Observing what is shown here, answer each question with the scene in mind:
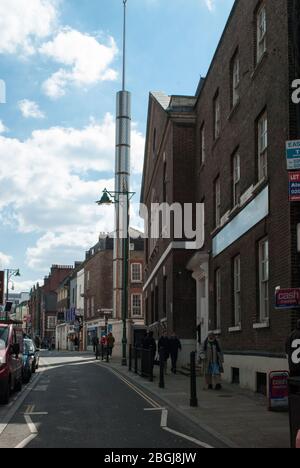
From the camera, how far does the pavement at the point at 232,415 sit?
393 inches

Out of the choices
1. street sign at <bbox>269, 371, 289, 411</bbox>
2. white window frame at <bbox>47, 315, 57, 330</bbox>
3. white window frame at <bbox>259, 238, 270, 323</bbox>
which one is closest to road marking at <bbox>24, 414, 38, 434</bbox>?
street sign at <bbox>269, 371, 289, 411</bbox>

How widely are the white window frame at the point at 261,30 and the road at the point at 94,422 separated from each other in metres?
9.76

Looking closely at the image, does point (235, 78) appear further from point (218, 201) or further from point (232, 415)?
point (232, 415)

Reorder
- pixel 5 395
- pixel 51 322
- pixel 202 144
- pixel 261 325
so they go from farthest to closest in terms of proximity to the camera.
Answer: pixel 51 322, pixel 202 144, pixel 261 325, pixel 5 395

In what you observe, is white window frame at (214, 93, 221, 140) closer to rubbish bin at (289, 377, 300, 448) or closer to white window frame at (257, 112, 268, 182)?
white window frame at (257, 112, 268, 182)

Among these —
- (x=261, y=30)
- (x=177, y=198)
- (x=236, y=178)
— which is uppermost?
(x=261, y=30)

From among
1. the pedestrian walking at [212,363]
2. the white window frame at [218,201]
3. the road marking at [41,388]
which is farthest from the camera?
the white window frame at [218,201]

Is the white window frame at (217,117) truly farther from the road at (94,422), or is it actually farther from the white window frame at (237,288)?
the road at (94,422)

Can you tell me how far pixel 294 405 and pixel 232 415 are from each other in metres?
5.45

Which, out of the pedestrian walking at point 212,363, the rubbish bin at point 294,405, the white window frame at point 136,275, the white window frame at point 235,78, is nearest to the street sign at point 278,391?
the pedestrian walking at point 212,363

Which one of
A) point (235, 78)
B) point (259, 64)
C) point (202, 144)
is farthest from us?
point (202, 144)

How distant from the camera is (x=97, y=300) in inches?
2628

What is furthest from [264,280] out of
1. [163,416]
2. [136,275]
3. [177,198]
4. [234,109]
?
[136,275]

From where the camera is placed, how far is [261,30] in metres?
18.2
